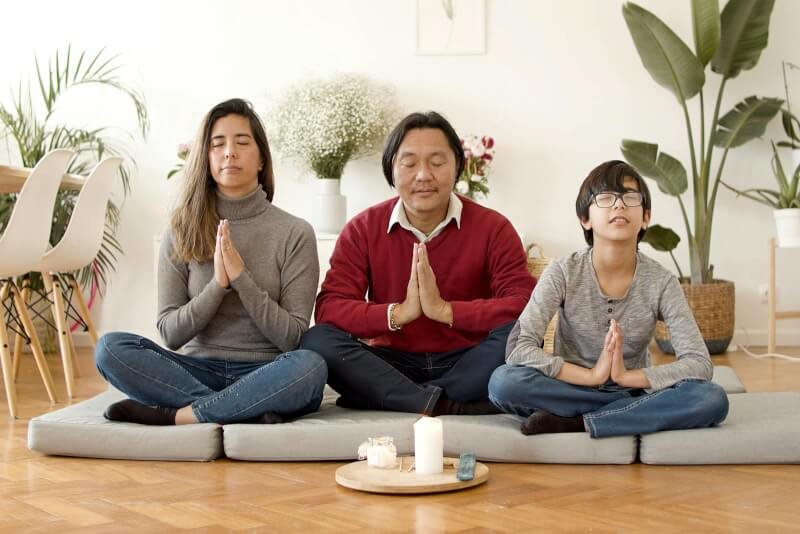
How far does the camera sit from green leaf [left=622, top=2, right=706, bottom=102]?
5062 millimetres

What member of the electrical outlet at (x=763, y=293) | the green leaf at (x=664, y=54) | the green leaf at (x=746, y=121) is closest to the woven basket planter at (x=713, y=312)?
the electrical outlet at (x=763, y=293)

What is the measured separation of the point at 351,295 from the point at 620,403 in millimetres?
835

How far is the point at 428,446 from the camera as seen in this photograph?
2398 millimetres

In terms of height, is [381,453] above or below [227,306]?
below

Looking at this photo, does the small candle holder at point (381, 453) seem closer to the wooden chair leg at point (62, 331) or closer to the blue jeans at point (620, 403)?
the blue jeans at point (620, 403)

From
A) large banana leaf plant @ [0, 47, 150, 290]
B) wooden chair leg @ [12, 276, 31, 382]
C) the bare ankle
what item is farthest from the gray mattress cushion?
large banana leaf plant @ [0, 47, 150, 290]

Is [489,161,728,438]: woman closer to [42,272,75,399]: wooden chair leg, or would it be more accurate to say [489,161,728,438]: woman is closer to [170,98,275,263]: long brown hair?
[170,98,275,263]: long brown hair

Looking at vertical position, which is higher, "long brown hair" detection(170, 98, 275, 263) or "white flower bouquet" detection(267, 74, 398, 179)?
"white flower bouquet" detection(267, 74, 398, 179)

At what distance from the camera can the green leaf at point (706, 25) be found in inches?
198

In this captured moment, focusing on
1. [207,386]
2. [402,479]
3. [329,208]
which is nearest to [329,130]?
[329,208]

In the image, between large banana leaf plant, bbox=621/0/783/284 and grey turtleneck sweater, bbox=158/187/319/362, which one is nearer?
grey turtleneck sweater, bbox=158/187/319/362

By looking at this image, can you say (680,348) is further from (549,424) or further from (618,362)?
(549,424)

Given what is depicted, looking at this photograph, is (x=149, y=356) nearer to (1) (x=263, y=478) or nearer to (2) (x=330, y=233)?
(1) (x=263, y=478)

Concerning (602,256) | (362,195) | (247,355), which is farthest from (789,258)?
(247,355)
